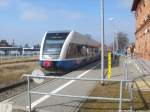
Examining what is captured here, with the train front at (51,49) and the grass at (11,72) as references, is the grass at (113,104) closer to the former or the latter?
the grass at (11,72)

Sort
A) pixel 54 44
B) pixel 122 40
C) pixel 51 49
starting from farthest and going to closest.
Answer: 1. pixel 122 40
2. pixel 54 44
3. pixel 51 49

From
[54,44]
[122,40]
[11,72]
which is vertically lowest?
[11,72]

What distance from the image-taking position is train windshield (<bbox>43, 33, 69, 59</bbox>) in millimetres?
24625

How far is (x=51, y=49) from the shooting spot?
81.7 feet

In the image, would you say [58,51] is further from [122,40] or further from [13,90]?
[122,40]

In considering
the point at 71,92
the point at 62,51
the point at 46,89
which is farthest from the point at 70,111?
the point at 62,51

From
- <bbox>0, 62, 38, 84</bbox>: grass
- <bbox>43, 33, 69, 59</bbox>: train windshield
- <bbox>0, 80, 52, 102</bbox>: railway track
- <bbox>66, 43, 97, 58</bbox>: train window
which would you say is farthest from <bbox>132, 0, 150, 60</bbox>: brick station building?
<bbox>0, 80, 52, 102</bbox>: railway track

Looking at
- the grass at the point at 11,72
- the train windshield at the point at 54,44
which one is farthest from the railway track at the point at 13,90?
the train windshield at the point at 54,44

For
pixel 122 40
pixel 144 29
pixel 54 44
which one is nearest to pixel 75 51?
pixel 54 44

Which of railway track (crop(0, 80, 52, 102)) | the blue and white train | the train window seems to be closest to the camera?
railway track (crop(0, 80, 52, 102))

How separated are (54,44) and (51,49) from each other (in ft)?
1.52

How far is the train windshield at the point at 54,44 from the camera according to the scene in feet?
80.8

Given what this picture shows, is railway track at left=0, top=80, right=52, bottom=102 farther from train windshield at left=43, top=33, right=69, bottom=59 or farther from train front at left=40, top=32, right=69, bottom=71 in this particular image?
train windshield at left=43, top=33, right=69, bottom=59

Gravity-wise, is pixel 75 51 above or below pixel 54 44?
below
